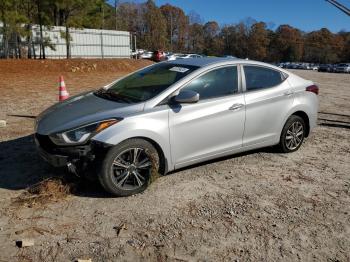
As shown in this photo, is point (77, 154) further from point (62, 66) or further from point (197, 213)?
point (62, 66)

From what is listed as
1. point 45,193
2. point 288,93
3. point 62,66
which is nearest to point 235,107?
point 288,93

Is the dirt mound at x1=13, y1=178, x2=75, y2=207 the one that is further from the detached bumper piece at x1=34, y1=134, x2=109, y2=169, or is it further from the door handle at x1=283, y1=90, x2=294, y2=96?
the door handle at x1=283, y1=90, x2=294, y2=96

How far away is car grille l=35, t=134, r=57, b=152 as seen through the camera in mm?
4488

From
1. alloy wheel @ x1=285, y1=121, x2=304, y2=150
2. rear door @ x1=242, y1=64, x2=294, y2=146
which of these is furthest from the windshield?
alloy wheel @ x1=285, y1=121, x2=304, y2=150

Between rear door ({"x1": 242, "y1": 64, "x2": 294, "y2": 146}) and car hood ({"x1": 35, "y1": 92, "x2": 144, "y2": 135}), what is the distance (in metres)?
1.75

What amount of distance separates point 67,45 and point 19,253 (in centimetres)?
2754

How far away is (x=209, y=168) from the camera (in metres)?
5.61

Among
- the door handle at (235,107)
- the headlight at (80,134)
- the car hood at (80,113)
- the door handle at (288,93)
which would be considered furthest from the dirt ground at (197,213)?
the door handle at (288,93)

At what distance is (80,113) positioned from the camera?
4.71 metres

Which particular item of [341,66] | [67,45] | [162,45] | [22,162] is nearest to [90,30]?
[67,45]

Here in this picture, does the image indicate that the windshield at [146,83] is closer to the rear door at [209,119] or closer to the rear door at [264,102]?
the rear door at [209,119]

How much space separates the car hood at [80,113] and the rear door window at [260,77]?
183 cm

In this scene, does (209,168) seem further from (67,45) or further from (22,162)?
(67,45)

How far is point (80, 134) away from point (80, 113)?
399 mm
